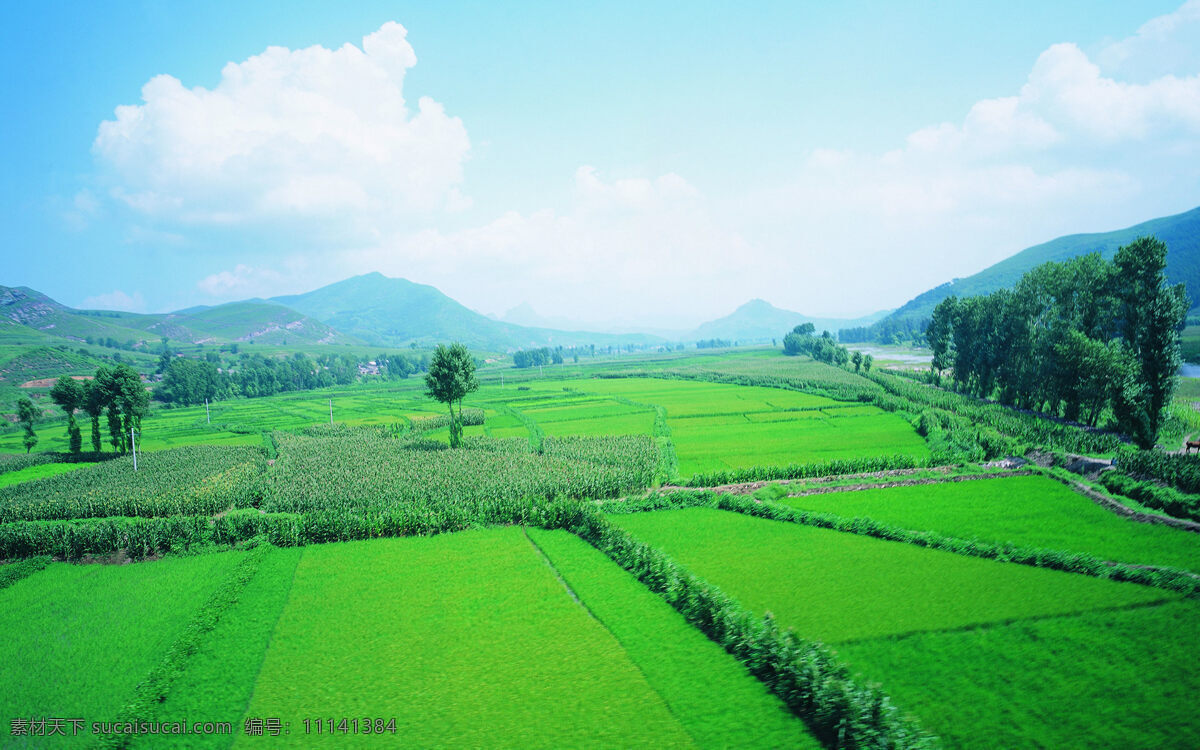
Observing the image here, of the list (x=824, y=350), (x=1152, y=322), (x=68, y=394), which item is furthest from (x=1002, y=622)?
(x=824, y=350)

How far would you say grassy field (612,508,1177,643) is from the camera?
16422 mm

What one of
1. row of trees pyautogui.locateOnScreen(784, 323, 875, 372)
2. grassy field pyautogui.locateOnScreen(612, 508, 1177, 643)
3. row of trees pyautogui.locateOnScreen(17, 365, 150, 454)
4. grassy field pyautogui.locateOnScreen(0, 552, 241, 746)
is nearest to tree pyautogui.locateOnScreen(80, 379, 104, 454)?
row of trees pyautogui.locateOnScreen(17, 365, 150, 454)

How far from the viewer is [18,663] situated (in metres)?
16.5

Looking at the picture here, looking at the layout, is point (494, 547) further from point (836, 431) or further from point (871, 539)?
point (836, 431)

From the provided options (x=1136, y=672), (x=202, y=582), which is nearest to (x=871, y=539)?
(x=1136, y=672)

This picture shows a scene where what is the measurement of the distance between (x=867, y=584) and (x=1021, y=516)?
40.2 ft

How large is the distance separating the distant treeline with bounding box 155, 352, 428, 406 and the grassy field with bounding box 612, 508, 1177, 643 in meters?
115

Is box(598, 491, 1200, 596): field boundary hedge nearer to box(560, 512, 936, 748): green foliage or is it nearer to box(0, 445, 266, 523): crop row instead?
box(560, 512, 936, 748): green foliage

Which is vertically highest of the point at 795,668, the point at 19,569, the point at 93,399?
the point at 93,399

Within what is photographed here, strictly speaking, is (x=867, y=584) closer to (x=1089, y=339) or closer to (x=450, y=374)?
(x=450, y=374)

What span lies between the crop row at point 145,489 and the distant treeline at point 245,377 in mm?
66006

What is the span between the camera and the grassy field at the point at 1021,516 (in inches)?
814

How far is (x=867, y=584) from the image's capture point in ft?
62.8

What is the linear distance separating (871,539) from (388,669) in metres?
20.5
